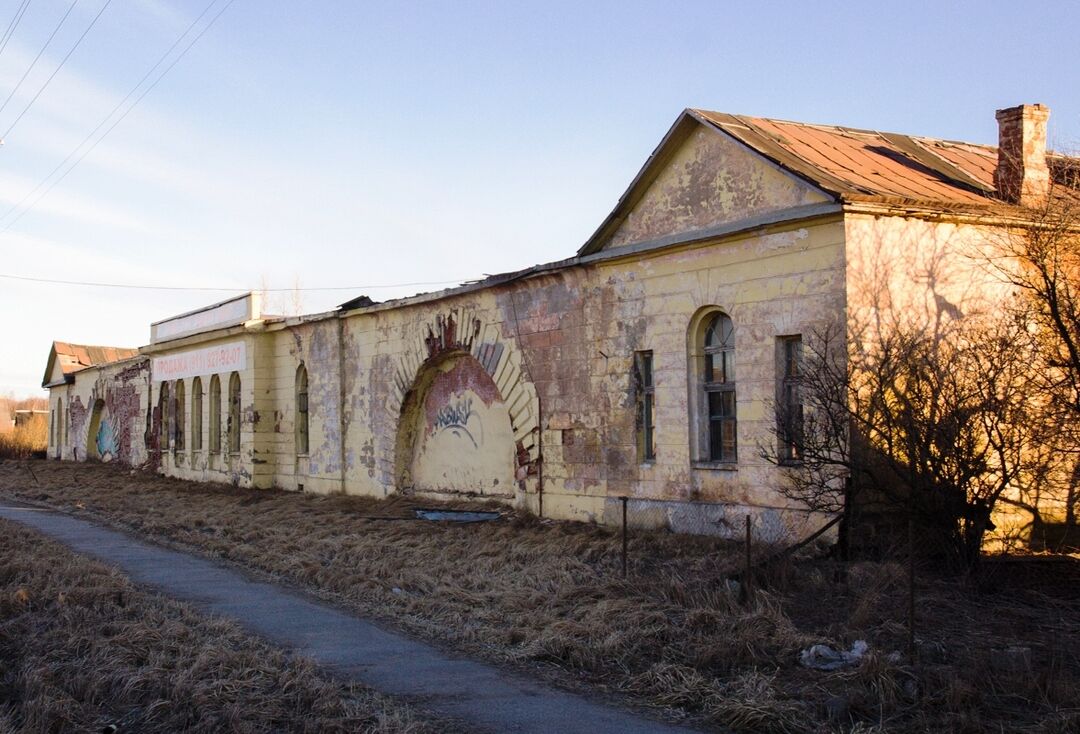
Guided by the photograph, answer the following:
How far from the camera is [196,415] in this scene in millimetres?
31047

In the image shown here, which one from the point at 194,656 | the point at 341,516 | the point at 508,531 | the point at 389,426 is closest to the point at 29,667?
the point at 194,656

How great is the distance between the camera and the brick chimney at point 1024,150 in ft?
47.2

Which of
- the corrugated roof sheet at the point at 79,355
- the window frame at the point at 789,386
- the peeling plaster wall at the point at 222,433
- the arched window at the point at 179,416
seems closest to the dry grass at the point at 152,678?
the window frame at the point at 789,386

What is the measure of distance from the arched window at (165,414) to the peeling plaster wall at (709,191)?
2161cm

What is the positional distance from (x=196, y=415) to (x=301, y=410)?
680cm

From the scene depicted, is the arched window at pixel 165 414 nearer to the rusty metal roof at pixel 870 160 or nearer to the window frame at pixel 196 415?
the window frame at pixel 196 415

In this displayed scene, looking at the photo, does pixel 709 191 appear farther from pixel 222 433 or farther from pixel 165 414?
pixel 165 414

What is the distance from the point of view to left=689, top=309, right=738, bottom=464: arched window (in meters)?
14.0

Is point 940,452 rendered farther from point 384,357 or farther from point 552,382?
point 384,357

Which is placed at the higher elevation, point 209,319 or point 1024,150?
point 1024,150

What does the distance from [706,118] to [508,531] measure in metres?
6.47

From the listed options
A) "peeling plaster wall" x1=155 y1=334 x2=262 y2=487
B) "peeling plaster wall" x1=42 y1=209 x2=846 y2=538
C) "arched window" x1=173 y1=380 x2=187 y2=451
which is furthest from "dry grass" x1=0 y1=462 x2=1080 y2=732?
"arched window" x1=173 y1=380 x2=187 y2=451

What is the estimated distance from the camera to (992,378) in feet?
37.1

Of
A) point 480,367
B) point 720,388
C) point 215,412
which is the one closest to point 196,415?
point 215,412
